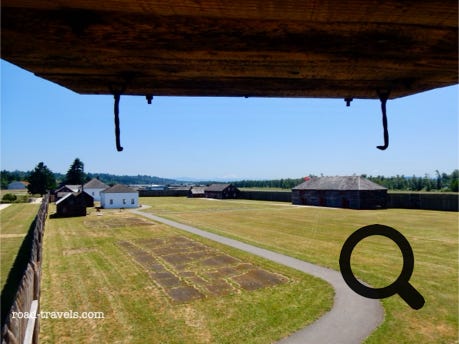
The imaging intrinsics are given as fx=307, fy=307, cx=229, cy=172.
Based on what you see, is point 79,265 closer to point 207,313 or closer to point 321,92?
point 207,313

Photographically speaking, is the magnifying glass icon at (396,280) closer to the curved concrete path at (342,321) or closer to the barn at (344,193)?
the curved concrete path at (342,321)

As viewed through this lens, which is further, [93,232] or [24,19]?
[93,232]

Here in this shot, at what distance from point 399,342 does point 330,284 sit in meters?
4.48

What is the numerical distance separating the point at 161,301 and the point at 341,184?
43.6 meters

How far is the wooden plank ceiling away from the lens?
5.33 feet

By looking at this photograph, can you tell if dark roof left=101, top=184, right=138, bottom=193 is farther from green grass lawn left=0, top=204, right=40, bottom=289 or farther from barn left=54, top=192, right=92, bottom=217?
green grass lawn left=0, top=204, right=40, bottom=289

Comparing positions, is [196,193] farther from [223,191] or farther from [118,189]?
[118,189]

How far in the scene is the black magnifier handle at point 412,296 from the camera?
1577 mm

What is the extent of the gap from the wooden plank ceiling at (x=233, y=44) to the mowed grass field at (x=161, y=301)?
29.5 feet

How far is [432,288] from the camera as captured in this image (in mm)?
13070

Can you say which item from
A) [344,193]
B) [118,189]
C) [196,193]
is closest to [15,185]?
[196,193]

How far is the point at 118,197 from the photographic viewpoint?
52625 millimetres

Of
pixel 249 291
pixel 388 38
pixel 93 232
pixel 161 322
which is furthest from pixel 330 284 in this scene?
pixel 93 232

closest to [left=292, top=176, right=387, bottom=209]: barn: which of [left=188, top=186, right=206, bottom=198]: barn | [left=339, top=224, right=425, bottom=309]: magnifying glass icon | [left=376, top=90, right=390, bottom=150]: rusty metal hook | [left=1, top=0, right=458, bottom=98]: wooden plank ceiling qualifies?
[left=188, top=186, right=206, bottom=198]: barn
